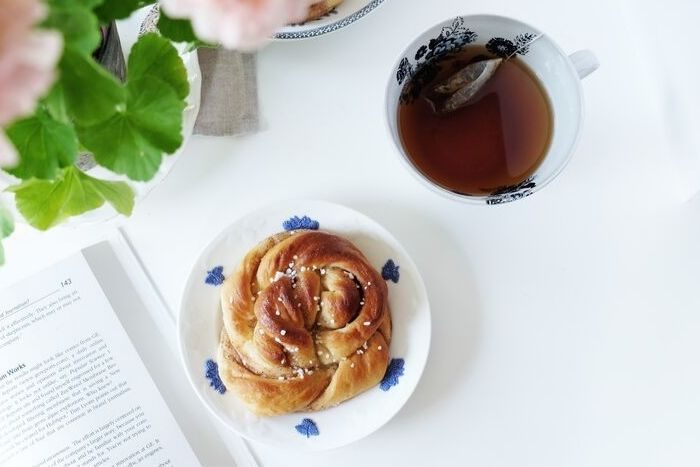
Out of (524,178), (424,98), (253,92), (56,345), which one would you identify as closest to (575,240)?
(524,178)

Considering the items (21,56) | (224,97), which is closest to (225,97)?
(224,97)

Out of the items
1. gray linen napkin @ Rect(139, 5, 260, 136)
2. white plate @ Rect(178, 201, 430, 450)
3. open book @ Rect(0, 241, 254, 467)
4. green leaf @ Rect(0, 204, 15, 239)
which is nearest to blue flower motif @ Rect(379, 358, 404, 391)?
white plate @ Rect(178, 201, 430, 450)

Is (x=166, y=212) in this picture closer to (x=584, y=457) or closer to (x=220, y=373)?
(x=220, y=373)

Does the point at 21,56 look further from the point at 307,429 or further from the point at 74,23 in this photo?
the point at 307,429

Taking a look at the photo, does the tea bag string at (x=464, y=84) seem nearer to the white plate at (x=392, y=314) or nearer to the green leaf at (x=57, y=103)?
the white plate at (x=392, y=314)

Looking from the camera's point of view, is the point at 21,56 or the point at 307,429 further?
the point at 307,429

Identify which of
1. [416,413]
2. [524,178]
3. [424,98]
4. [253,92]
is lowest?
[416,413]
